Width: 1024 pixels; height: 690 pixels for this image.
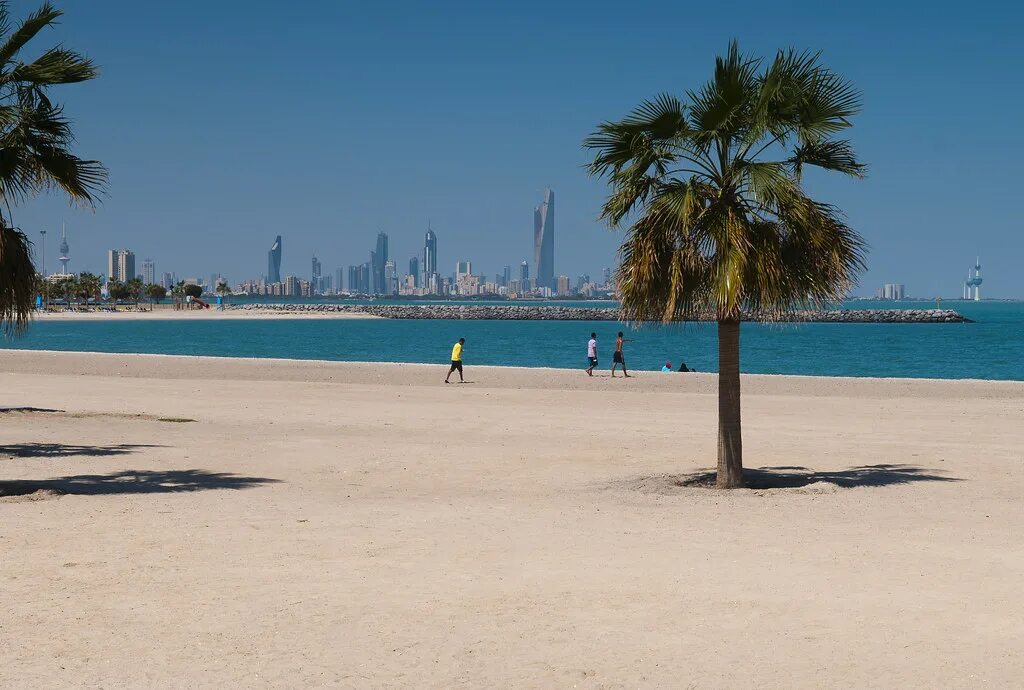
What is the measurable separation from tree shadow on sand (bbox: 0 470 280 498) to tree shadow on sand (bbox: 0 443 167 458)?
2295 mm

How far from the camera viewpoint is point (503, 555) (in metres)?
9.82

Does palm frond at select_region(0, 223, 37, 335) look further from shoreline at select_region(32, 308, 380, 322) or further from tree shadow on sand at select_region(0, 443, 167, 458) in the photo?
shoreline at select_region(32, 308, 380, 322)

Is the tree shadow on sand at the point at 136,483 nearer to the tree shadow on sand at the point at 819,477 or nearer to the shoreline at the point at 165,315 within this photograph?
the tree shadow on sand at the point at 819,477

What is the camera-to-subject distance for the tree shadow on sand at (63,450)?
16859 mm

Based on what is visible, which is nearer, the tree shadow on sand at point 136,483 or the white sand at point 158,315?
the tree shadow on sand at point 136,483

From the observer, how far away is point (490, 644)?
7184mm

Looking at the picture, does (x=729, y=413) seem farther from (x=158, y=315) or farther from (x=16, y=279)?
(x=158, y=315)

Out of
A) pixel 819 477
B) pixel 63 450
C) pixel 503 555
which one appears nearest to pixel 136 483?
pixel 63 450

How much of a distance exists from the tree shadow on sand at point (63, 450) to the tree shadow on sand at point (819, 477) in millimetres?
9314

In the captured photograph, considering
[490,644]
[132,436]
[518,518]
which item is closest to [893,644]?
[490,644]

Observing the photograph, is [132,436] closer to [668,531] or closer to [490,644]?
[668,531]

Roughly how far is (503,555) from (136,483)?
6650 mm

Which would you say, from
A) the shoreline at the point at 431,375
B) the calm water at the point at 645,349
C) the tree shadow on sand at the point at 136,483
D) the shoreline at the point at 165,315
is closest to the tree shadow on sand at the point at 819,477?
the tree shadow on sand at the point at 136,483

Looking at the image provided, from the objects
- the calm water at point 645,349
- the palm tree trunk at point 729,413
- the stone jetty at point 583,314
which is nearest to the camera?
the palm tree trunk at point 729,413
